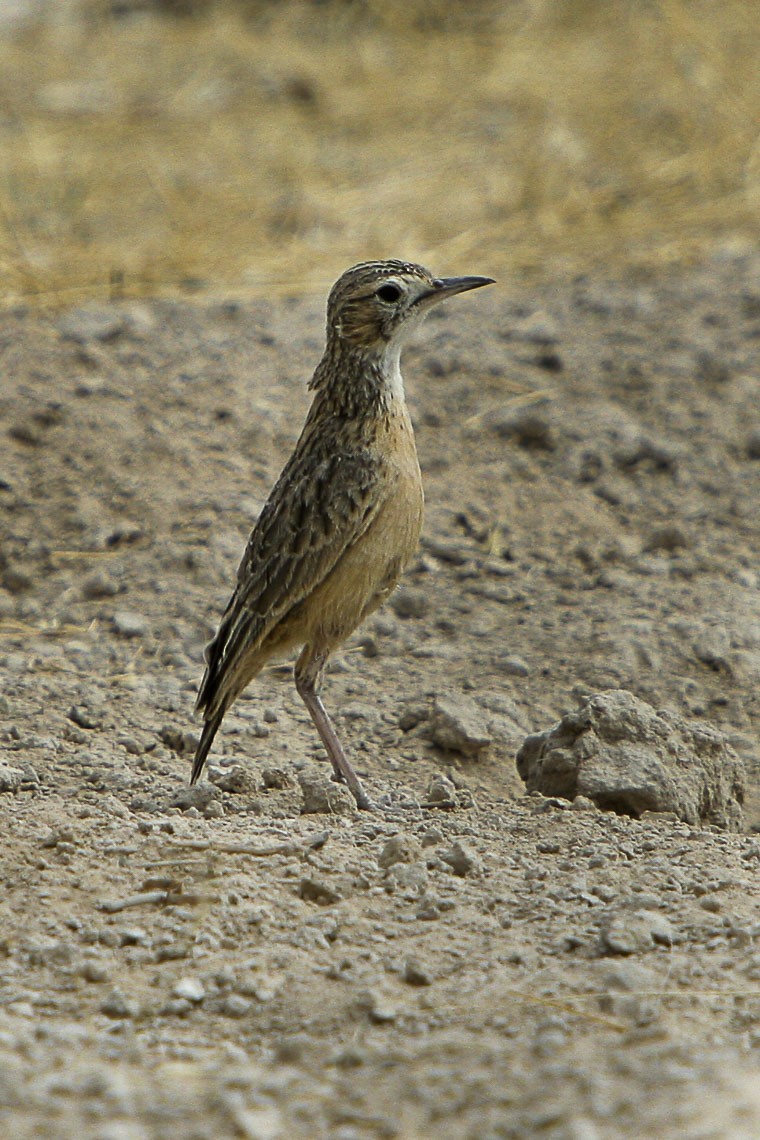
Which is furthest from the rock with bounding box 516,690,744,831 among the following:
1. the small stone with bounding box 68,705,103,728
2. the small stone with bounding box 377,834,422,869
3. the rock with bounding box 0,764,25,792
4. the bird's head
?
the rock with bounding box 0,764,25,792

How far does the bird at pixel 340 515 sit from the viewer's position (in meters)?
5.52

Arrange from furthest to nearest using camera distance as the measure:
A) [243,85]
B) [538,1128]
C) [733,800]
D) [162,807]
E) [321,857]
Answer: [243,85], [733,800], [162,807], [321,857], [538,1128]

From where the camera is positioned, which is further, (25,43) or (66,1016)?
(25,43)

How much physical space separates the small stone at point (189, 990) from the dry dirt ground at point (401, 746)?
0.05 ft

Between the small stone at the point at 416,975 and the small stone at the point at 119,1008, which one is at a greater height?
the small stone at the point at 416,975

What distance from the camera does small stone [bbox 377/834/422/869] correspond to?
15.9ft

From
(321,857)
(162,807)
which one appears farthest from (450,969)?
(162,807)

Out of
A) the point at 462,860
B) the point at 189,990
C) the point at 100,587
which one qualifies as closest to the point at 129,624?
the point at 100,587

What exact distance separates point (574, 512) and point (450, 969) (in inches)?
159

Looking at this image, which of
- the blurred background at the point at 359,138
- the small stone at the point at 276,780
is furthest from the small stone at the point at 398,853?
the blurred background at the point at 359,138

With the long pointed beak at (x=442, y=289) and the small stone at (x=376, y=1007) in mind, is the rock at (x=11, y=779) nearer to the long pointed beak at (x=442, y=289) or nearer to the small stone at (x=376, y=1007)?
the small stone at (x=376, y=1007)

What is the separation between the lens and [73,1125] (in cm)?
351

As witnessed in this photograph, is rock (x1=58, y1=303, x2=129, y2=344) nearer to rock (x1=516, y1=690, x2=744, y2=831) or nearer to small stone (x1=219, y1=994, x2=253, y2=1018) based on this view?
rock (x1=516, y1=690, x2=744, y2=831)

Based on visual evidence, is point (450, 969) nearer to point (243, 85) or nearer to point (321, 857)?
point (321, 857)
